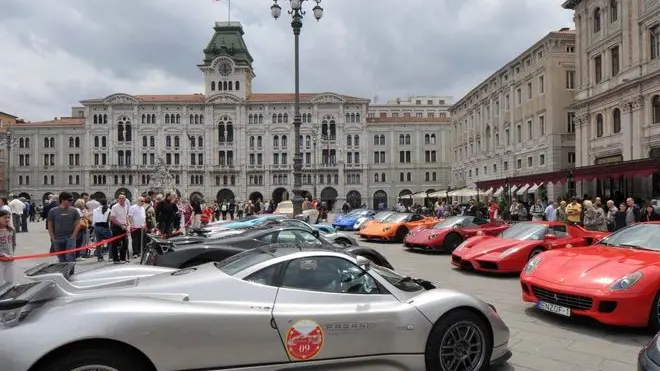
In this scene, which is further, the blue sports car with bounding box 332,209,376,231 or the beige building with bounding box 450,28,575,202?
the beige building with bounding box 450,28,575,202

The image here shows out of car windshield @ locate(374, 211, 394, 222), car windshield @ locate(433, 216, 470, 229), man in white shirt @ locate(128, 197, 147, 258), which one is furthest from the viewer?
car windshield @ locate(374, 211, 394, 222)

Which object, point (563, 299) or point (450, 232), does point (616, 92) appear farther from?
point (563, 299)

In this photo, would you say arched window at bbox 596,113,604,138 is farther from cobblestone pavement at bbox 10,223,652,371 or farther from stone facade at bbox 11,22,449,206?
stone facade at bbox 11,22,449,206

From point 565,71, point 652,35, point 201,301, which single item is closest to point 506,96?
point 565,71

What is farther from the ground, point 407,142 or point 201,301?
point 407,142

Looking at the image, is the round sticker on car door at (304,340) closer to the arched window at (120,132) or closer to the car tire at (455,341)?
the car tire at (455,341)

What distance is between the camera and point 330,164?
81625 millimetres

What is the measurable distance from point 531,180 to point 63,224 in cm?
2933

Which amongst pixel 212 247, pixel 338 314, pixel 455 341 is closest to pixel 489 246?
pixel 212 247

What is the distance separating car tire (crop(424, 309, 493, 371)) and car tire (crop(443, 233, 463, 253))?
10.9 metres

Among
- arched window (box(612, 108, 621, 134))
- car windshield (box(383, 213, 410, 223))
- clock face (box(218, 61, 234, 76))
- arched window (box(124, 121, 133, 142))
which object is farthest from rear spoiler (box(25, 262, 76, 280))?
arched window (box(124, 121, 133, 142))

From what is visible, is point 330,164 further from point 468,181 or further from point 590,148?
point 590,148

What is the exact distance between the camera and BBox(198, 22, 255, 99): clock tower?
8038cm

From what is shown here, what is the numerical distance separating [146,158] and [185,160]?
22.0 feet
